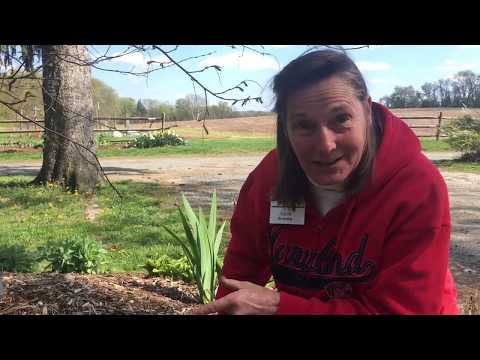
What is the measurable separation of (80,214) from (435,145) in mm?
1439

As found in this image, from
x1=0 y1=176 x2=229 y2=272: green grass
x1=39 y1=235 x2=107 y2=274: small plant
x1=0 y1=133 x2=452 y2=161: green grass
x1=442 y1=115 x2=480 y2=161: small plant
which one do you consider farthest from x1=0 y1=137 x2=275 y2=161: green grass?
x1=442 y1=115 x2=480 y2=161: small plant

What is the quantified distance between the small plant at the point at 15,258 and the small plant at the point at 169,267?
51cm

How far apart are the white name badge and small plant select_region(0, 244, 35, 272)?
4.59 ft

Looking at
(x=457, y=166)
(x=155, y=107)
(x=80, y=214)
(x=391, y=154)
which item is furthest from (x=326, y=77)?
(x=80, y=214)

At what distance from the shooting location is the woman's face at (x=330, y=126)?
1.05 meters

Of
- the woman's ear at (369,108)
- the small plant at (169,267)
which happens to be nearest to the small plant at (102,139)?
the small plant at (169,267)

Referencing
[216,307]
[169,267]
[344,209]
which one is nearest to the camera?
[216,307]

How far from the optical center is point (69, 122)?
6.35 feet

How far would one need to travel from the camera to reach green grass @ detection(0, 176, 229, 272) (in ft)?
6.57

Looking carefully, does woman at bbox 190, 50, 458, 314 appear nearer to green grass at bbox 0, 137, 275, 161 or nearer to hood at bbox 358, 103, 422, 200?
hood at bbox 358, 103, 422, 200

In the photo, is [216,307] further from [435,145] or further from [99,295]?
[435,145]

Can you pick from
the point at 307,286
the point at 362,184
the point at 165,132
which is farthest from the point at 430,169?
the point at 165,132

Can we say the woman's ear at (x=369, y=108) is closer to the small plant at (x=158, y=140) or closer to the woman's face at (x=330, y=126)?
the woman's face at (x=330, y=126)

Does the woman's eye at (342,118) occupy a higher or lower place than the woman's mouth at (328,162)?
higher
